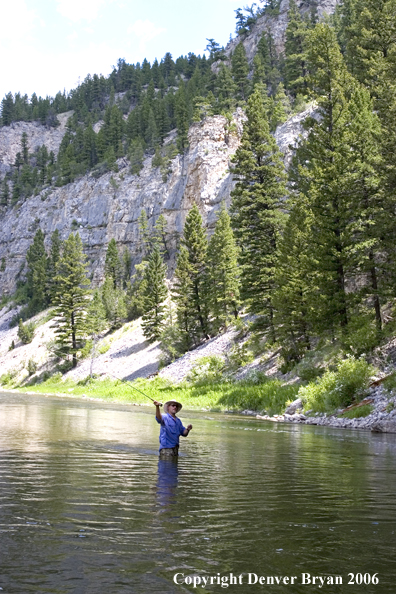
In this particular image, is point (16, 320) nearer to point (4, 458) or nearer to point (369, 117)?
point (369, 117)

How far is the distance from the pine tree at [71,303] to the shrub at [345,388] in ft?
185

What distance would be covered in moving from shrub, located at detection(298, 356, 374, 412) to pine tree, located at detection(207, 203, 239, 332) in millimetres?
28297

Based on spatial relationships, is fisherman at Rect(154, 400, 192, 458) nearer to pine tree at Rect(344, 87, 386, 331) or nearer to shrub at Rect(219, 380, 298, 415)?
shrub at Rect(219, 380, 298, 415)

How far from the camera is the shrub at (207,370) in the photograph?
1727 inches

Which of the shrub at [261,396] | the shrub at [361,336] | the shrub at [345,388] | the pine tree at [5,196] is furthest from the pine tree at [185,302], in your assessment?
the pine tree at [5,196]

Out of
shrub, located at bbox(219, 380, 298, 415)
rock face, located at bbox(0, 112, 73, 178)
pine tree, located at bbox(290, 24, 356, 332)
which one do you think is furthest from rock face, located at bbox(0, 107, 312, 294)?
shrub, located at bbox(219, 380, 298, 415)

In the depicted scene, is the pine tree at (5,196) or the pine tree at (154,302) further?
the pine tree at (5,196)

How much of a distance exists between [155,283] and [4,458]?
2403 inches

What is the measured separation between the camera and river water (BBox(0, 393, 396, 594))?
16.9ft

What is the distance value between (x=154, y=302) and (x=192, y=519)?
6386 centimetres

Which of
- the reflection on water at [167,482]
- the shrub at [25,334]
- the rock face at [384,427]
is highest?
the shrub at [25,334]

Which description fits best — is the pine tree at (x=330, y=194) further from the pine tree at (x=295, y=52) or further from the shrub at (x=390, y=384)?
the pine tree at (x=295, y=52)

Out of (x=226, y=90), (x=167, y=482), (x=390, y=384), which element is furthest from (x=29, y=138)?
(x=167, y=482)

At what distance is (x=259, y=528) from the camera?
22.9 feet
